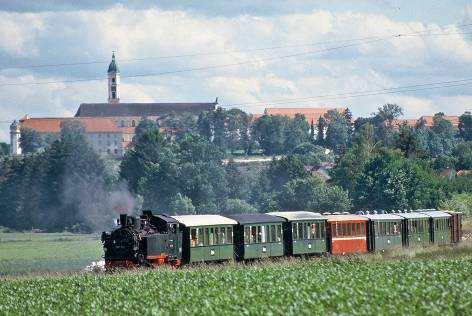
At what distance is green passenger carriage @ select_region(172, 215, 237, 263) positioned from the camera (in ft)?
179

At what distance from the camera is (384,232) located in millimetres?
68812

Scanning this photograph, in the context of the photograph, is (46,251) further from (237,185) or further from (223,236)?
(237,185)

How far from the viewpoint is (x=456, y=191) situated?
133125 millimetres

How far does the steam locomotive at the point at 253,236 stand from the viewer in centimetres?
5288

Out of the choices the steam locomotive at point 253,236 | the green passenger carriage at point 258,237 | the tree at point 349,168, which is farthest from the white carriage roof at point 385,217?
the tree at point 349,168

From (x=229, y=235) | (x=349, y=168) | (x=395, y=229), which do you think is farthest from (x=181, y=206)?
(x=229, y=235)

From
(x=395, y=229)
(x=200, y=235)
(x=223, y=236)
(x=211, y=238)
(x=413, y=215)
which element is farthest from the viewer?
(x=413, y=215)

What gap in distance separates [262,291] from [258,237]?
2238 cm

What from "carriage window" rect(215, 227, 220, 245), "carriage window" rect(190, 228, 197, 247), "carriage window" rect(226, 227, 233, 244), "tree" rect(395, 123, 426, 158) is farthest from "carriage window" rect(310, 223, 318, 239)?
"tree" rect(395, 123, 426, 158)

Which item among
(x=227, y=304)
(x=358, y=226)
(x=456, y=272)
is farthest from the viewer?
(x=358, y=226)

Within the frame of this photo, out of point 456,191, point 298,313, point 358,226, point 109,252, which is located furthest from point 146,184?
point 298,313

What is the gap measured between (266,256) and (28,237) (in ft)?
261

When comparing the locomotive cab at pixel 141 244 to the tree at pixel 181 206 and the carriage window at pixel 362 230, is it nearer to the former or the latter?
the carriage window at pixel 362 230

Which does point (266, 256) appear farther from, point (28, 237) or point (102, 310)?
point (28, 237)
